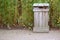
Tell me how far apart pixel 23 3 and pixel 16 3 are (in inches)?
9.2

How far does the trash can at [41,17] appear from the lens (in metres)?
6.03

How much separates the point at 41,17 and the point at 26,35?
2.41 feet

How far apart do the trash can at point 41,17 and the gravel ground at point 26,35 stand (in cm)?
20

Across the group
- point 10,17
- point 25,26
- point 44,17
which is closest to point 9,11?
point 10,17

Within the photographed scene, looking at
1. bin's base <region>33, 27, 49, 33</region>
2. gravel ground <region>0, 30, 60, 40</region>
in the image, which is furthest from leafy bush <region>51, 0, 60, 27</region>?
bin's base <region>33, 27, 49, 33</region>

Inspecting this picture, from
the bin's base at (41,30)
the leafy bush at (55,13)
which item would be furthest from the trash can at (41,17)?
the leafy bush at (55,13)

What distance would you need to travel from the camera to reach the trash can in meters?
6.03

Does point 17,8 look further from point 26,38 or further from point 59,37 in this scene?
point 59,37

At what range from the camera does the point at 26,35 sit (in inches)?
237

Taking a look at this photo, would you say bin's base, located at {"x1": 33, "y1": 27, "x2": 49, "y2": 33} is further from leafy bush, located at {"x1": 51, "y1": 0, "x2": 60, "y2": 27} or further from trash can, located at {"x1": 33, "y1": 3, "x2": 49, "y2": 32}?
leafy bush, located at {"x1": 51, "y1": 0, "x2": 60, "y2": 27}

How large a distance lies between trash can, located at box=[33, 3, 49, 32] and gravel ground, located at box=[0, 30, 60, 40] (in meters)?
0.20

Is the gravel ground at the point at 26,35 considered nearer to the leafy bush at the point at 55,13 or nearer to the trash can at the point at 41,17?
the trash can at the point at 41,17

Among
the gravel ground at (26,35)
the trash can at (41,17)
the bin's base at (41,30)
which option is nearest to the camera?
the gravel ground at (26,35)

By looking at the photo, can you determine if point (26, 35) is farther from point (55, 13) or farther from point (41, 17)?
point (55, 13)
